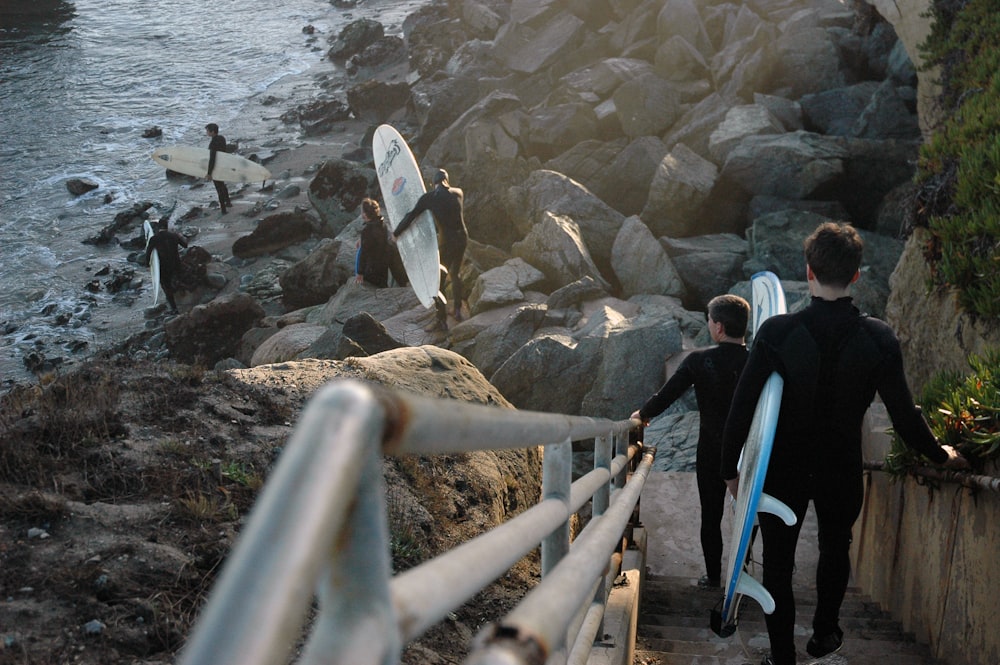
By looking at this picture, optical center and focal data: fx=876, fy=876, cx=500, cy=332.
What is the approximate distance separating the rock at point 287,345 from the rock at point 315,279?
124 inches

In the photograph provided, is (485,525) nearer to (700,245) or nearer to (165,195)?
(700,245)

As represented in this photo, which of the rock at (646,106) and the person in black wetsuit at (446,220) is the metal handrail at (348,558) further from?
the rock at (646,106)

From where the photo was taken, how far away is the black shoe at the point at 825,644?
391cm

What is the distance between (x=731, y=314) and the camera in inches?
185

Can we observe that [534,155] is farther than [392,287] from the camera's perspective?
Yes

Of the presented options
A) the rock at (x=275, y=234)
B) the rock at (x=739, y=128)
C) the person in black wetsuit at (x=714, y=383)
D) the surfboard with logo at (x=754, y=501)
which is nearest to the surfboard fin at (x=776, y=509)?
the surfboard with logo at (x=754, y=501)

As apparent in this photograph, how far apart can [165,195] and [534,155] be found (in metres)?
10.4

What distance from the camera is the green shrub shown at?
369cm

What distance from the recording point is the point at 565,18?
74.6 feet

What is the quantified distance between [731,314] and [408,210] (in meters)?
9.02

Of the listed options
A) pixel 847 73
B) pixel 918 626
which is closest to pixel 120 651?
pixel 918 626

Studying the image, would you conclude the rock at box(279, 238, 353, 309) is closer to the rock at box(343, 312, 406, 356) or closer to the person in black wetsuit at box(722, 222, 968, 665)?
the rock at box(343, 312, 406, 356)

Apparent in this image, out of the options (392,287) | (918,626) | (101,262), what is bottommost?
(101,262)

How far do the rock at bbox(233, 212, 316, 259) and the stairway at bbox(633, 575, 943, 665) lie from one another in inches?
573
